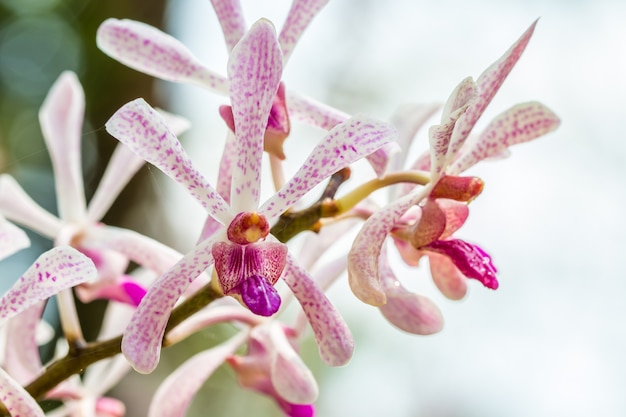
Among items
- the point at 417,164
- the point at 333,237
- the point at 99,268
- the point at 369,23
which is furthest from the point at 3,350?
the point at 369,23

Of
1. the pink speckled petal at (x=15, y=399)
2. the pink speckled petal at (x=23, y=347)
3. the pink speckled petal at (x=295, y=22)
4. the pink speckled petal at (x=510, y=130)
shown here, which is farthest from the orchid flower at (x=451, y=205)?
the pink speckled petal at (x=23, y=347)

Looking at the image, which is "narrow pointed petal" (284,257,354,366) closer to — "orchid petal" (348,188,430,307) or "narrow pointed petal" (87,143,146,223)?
"orchid petal" (348,188,430,307)

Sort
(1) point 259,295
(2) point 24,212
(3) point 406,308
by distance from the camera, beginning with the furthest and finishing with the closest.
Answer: (2) point 24,212 < (3) point 406,308 < (1) point 259,295

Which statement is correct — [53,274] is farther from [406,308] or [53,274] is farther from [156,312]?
[406,308]

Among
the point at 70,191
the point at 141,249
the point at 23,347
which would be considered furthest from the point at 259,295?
the point at 70,191

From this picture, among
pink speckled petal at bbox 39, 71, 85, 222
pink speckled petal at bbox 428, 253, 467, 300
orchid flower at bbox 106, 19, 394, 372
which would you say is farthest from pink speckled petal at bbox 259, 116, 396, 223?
pink speckled petal at bbox 39, 71, 85, 222

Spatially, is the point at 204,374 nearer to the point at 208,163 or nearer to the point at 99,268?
the point at 99,268
